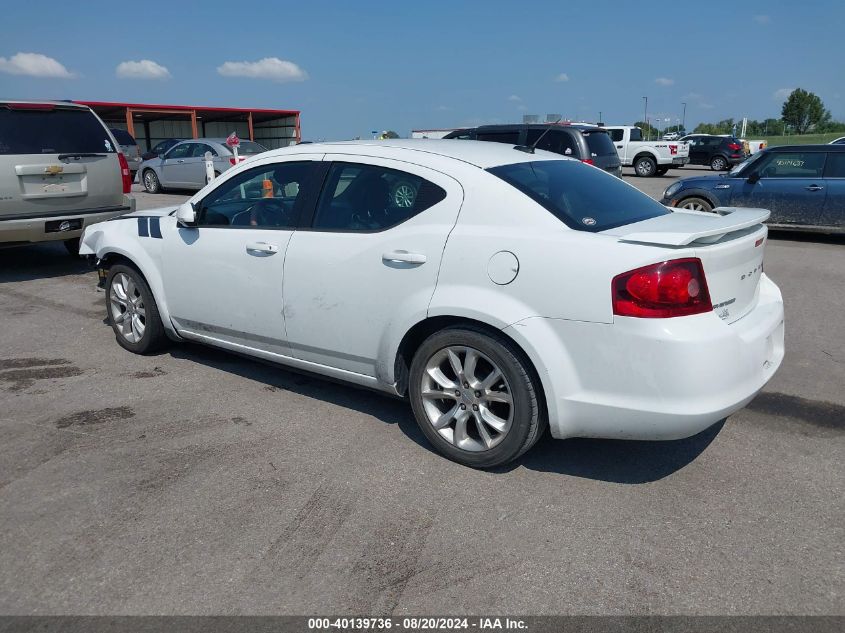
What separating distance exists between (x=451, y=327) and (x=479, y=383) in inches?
12.6

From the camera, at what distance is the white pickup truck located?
27.5 meters

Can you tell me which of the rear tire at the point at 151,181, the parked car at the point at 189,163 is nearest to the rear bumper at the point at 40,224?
the parked car at the point at 189,163

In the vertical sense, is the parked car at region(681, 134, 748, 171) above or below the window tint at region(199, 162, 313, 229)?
above

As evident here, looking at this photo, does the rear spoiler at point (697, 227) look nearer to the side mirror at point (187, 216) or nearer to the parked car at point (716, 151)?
the side mirror at point (187, 216)

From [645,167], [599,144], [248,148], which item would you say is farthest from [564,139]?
[645,167]

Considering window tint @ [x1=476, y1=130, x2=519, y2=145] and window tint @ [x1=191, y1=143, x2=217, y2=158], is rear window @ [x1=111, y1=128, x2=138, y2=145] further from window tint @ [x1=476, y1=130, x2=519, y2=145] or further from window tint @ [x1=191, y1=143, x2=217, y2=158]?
window tint @ [x1=476, y1=130, x2=519, y2=145]

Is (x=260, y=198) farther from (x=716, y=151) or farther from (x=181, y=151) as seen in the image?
(x=716, y=151)

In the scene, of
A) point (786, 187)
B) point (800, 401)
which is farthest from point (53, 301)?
point (786, 187)

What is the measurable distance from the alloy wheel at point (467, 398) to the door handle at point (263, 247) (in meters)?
1.29

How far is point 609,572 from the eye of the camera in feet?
9.36

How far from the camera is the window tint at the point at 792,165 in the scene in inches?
437

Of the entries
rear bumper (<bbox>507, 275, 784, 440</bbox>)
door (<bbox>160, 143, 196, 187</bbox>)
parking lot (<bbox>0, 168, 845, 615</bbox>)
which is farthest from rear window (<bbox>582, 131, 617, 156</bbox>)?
door (<bbox>160, 143, 196, 187</bbox>)

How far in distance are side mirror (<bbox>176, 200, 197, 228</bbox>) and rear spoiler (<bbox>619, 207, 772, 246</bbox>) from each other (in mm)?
2940

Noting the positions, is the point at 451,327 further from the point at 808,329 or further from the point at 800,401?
the point at 808,329
